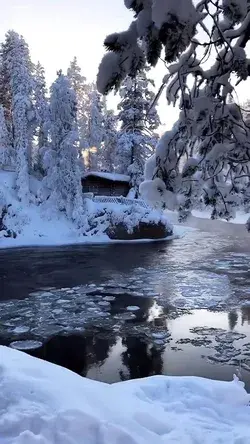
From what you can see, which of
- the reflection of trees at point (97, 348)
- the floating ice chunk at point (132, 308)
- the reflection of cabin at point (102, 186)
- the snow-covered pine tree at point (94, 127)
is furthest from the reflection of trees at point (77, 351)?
the snow-covered pine tree at point (94, 127)

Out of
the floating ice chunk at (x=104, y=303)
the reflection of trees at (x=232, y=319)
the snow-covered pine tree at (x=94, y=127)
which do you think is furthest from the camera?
the snow-covered pine tree at (x=94, y=127)

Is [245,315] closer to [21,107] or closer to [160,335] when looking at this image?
[160,335]

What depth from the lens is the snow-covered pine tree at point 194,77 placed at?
2.55m

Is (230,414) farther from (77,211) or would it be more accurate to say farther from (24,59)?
(24,59)

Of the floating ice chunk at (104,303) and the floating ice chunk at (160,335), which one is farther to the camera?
the floating ice chunk at (104,303)

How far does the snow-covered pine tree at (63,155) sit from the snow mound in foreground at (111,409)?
26.4 meters

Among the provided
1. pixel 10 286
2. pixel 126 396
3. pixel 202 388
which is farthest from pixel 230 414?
pixel 10 286

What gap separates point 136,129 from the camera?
37938 millimetres

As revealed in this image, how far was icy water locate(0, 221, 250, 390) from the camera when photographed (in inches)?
339

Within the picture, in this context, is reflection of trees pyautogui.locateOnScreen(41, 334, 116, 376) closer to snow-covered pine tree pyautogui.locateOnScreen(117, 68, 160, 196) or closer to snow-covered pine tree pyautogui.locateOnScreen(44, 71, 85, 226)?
snow-covered pine tree pyautogui.locateOnScreen(44, 71, 85, 226)

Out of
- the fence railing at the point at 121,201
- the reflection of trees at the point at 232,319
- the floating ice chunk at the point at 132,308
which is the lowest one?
the floating ice chunk at the point at 132,308

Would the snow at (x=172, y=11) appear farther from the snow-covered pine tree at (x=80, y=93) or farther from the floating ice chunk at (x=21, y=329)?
the snow-covered pine tree at (x=80, y=93)

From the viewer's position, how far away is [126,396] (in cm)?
541

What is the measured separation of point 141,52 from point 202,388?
5022 millimetres
